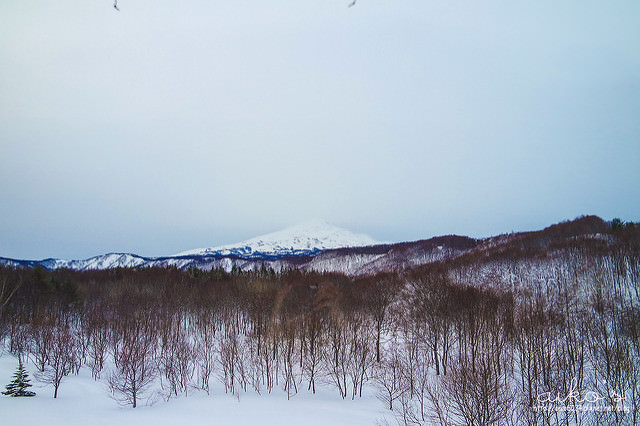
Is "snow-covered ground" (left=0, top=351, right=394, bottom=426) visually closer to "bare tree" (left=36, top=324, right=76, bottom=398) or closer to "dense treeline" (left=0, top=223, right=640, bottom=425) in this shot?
"bare tree" (left=36, top=324, right=76, bottom=398)

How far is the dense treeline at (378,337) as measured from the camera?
30.3 metres

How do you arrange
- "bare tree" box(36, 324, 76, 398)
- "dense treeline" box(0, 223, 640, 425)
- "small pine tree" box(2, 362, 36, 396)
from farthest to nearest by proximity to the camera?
"bare tree" box(36, 324, 76, 398), "dense treeline" box(0, 223, 640, 425), "small pine tree" box(2, 362, 36, 396)

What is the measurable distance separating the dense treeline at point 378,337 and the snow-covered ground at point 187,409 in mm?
1463

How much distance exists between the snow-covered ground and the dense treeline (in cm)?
146

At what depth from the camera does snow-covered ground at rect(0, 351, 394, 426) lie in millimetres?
27891

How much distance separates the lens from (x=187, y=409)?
35094mm

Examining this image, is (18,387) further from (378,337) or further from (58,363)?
(378,337)

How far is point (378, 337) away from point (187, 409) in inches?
1019

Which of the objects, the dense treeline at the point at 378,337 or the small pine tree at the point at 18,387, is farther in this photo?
the dense treeline at the point at 378,337
